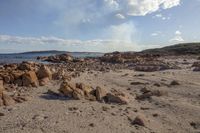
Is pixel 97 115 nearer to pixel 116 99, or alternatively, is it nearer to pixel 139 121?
pixel 139 121

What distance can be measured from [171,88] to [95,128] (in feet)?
25.9

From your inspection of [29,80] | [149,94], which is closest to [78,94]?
[149,94]

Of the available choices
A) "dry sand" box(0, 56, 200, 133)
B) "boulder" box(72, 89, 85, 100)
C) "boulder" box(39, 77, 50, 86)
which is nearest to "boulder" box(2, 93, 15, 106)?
"dry sand" box(0, 56, 200, 133)

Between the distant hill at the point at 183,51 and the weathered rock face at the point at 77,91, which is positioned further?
the distant hill at the point at 183,51

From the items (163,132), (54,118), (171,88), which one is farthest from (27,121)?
(171,88)

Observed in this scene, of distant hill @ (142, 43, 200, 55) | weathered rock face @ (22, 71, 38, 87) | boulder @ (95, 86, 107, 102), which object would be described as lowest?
distant hill @ (142, 43, 200, 55)

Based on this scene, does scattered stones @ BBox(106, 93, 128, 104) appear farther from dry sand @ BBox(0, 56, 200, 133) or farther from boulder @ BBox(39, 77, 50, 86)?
boulder @ BBox(39, 77, 50, 86)

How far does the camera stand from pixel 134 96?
14641 mm

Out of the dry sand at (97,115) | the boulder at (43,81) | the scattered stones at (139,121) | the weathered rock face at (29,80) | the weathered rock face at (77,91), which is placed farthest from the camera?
the boulder at (43,81)

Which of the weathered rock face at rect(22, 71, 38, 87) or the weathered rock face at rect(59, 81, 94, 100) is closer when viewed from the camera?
the weathered rock face at rect(59, 81, 94, 100)

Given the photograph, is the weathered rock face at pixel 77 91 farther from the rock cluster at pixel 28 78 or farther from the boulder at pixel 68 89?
the rock cluster at pixel 28 78

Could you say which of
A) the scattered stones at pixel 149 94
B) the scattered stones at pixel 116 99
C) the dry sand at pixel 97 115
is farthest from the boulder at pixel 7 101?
the scattered stones at pixel 149 94

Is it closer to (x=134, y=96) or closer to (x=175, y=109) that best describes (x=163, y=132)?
(x=175, y=109)

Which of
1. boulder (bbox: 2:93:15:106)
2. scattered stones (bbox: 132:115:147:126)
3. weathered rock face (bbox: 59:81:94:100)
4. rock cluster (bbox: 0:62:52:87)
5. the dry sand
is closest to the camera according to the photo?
the dry sand
